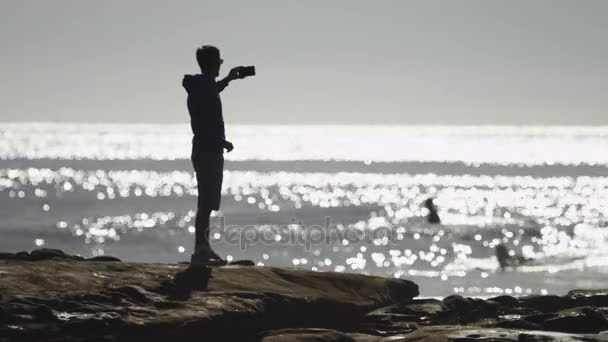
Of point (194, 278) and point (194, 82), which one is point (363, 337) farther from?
point (194, 82)

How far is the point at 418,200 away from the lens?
8450 centimetres

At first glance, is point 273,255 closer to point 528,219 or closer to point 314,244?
point 314,244

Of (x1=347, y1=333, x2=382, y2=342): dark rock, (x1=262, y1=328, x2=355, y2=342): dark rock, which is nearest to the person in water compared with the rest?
(x1=262, y1=328, x2=355, y2=342): dark rock

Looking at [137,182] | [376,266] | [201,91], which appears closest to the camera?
[201,91]

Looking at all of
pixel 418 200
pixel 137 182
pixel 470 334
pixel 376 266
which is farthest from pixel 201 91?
pixel 137 182

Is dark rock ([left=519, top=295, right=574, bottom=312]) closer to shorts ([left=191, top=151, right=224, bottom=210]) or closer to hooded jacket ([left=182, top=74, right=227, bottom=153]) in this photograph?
shorts ([left=191, top=151, right=224, bottom=210])

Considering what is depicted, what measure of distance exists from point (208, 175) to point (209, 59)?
148 centimetres

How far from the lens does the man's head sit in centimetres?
1388

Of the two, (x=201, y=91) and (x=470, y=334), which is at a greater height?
(x=201, y=91)

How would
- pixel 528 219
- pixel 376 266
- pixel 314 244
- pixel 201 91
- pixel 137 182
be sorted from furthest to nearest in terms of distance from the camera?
pixel 137 182
pixel 528 219
pixel 314 244
pixel 376 266
pixel 201 91

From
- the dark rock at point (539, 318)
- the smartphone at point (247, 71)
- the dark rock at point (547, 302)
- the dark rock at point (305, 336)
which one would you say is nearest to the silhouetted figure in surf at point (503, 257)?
A: the dark rock at point (547, 302)

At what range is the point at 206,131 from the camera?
1413cm

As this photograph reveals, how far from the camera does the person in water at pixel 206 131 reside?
13953mm

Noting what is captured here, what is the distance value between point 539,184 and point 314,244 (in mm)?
73030
